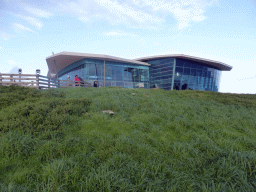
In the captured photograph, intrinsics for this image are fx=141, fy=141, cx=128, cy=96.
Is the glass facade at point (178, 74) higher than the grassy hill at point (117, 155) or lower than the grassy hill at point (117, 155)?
higher

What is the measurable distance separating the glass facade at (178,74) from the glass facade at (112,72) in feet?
8.23

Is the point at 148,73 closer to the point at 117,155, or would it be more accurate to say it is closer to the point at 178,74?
the point at 178,74

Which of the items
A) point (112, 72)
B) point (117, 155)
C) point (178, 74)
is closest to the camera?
point (117, 155)

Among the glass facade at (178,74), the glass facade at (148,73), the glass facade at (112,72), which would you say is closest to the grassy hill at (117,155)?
the glass facade at (112,72)

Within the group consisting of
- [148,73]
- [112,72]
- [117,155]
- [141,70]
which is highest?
[141,70]

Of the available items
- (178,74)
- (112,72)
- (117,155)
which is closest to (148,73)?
(178,74)

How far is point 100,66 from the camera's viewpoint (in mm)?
29953

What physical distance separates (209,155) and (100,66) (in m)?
28.6

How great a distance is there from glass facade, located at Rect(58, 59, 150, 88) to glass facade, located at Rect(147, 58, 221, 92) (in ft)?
8.23

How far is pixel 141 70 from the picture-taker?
35.5 metres

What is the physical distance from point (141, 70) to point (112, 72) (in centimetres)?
832

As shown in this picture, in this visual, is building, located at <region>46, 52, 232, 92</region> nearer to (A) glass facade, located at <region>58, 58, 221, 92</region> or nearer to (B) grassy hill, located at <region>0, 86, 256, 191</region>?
(A) glass facade, located at <region>58, 58, 221, 92</region>

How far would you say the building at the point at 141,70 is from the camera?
29469 mm

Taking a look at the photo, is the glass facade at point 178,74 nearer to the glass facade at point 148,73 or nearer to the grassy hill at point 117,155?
the glass facade at point 148,73
